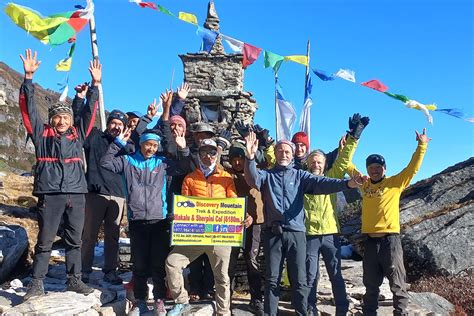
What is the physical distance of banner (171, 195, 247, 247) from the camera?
18.0 ft

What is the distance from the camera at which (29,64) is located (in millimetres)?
5340

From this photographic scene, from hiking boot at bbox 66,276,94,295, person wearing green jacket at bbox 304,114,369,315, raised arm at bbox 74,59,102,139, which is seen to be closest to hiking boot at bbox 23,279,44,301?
hiking boot at bbox 66,276,94,295

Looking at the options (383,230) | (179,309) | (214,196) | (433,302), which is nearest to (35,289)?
(179,309)

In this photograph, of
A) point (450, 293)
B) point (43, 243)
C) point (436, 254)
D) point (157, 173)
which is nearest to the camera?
point (43, 243)

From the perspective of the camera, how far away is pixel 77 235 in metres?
5.54

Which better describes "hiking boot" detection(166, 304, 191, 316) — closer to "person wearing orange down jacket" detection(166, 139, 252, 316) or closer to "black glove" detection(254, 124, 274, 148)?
"person wearing orange down jacket" detection(166, 139, 252, 316)

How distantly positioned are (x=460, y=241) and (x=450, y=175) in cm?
423

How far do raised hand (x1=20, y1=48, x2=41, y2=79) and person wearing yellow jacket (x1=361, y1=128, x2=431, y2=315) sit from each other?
184 inches

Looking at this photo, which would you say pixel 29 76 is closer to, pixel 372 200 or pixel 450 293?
pixel 372 200

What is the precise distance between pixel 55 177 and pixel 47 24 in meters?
4.92

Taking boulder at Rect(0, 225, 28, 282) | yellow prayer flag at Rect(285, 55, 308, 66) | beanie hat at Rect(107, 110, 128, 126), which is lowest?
boulder at Rect(0, 225, 28, 282)

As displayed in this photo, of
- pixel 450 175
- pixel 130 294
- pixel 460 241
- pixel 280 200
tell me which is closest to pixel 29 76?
pixel 130 294

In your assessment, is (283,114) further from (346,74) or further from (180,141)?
(180,141)

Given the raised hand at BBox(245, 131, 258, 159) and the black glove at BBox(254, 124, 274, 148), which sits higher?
the black glove at BBox(254, 124, 274, 148)
